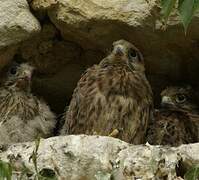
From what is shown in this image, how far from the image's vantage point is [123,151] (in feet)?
13.9

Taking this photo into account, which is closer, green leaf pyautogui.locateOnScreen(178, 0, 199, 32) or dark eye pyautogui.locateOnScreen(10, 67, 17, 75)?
green leaf pyautogui.locateOnScreen(178, 0, 199, 32)

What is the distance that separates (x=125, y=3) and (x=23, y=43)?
2.48 feet

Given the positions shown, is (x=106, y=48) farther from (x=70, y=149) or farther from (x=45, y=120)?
(x=70, y=149)

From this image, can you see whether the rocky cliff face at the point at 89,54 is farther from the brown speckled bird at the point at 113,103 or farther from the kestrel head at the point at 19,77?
the brown speckled bird at the point at 113,103

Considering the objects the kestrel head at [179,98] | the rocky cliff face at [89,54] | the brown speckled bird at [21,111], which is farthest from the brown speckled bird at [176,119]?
the brown speckled bird at [21,111]

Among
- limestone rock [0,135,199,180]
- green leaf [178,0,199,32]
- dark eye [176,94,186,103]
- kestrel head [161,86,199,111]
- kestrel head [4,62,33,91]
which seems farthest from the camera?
dark eye [176,94,186,103]

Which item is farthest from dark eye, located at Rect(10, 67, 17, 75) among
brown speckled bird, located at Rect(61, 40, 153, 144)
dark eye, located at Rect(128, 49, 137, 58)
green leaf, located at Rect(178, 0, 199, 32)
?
green leaf, located at Rect(178, 0, 199, 32)

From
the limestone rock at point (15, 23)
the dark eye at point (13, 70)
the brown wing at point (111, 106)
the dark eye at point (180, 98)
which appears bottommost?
the dark eye at point (180, 98)

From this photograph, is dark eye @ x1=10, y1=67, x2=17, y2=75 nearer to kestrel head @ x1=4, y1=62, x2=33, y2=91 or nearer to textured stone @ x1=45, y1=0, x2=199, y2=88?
kestrel head @ x1=4, y1=62, x2=33, y2=91

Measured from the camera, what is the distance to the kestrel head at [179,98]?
571 centimetres

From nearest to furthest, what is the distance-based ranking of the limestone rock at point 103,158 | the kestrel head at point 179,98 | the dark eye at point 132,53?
the limestone rock at point 103,158
the dark eye at point 132,53
the kestrel head at point 179,98

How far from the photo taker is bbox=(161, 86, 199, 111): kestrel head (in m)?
5.71

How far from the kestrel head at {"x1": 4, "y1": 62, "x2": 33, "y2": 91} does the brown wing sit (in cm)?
51

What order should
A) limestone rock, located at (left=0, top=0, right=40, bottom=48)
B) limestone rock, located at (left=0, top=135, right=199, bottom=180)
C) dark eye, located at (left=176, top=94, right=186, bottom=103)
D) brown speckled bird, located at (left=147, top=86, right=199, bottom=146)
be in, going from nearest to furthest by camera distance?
limestone rock, located at (left=0, top=135, right=199, bottom=180), limestone rock, located at (left=0, top=0, right=40, bottom=48), brown speckled bird, located at (left=147, top=86, right=199, bottom=146), dark eye, located at (left=176, top=94, right=186, bottom=103)
